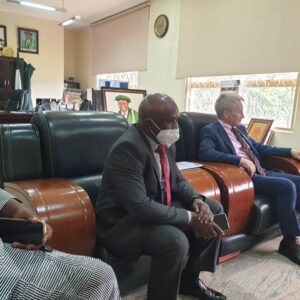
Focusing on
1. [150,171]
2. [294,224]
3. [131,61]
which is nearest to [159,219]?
[150,171]

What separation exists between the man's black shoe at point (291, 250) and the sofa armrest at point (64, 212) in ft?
4.50

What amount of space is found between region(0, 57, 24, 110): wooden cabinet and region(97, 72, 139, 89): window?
173cm

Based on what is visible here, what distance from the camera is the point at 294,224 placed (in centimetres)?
199

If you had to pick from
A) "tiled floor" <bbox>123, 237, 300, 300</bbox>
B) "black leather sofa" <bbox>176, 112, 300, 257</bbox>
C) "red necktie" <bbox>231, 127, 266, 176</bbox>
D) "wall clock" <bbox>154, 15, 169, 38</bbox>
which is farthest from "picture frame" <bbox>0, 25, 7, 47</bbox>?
"tiled floor" <bbox>123, 237, 300, 300</bbox>

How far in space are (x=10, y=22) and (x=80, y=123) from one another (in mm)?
6270

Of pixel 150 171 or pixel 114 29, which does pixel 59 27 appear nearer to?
pixel 114 29

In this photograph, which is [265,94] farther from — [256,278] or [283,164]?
[256,278]

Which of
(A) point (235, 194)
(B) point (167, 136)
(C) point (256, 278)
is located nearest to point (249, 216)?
(A) point (235, 194)

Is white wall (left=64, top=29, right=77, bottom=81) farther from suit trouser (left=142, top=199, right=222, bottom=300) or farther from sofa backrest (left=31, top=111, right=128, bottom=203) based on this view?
suit trouser (left=142, top=199, right=222, bottom=300)

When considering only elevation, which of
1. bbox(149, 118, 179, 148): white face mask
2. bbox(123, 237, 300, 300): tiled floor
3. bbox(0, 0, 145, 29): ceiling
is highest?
bbox(0, 0, 145, 29): ceiling

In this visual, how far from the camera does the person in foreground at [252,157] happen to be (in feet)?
6.59

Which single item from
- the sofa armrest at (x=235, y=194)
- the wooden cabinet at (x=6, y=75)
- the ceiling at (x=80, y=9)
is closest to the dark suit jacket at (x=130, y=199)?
the sofa armrest at (x=235, y=194)

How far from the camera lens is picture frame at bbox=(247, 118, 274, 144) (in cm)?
343

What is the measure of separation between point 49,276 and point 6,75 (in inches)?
249
